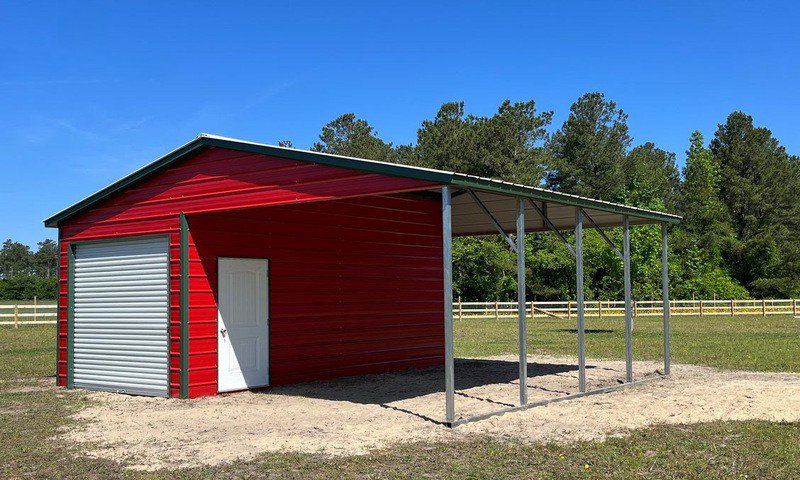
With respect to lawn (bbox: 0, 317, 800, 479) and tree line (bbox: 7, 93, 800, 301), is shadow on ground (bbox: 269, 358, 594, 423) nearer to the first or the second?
lawn (bbox: 0, 317, 800, 479)

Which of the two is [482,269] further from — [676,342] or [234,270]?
[234,270]

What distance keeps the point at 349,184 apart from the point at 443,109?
1540 inches

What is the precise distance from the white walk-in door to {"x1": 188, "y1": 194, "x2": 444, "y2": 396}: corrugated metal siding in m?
0.14

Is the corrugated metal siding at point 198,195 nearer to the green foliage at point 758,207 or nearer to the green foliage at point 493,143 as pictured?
the green foliage at point 493,143

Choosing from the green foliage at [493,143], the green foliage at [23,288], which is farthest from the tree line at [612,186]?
the green foliage at [23,288]

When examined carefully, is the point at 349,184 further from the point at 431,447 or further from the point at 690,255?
the point at 690,255

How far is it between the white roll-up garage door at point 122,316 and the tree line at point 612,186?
1220 inches

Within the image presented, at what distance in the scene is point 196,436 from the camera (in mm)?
8531

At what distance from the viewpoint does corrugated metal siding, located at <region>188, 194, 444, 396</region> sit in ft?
38.8

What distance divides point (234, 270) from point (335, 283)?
2.03 m

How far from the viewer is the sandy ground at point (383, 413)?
8078mm

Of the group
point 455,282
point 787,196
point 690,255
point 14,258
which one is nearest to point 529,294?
point 455,282

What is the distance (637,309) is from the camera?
1523 inches

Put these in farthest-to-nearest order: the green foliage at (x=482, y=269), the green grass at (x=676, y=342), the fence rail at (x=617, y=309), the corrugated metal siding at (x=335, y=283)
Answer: the green foliage at (x=482, y=269)
the fence rail at (x=617, y=309)
the green grass at (x=676, y=342)
the corrugated metal siding at (x=335, y=283)
